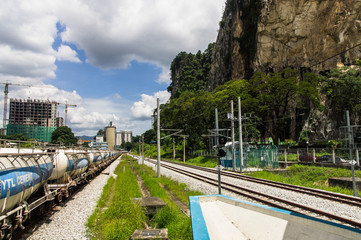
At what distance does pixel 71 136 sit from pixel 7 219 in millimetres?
116384

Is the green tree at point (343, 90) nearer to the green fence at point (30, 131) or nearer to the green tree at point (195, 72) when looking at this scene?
the green tree at point (195, 72)

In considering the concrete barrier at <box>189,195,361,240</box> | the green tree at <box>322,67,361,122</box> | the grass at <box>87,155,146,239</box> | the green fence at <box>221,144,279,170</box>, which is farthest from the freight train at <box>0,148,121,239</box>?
the green tree at <box>322,67,361,122</box>

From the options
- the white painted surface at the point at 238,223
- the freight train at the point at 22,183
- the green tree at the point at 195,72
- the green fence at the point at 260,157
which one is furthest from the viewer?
the green tree at the point at 195,72

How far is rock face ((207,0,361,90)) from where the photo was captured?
42719 millimetres

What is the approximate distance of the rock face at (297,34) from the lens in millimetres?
42719

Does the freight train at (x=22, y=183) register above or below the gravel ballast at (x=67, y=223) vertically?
above

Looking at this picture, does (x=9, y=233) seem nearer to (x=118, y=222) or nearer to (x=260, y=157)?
(x=118, y=222)

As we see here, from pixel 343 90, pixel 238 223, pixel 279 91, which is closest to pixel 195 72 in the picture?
pixel 279 91

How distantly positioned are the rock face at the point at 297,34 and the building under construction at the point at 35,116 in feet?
523

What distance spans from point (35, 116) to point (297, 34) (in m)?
190

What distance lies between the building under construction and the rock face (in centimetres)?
15952

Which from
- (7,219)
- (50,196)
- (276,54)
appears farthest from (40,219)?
(276,54)

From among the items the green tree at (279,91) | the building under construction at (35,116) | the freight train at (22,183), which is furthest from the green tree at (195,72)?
the building under construction at (35,116)

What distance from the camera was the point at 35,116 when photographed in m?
183
